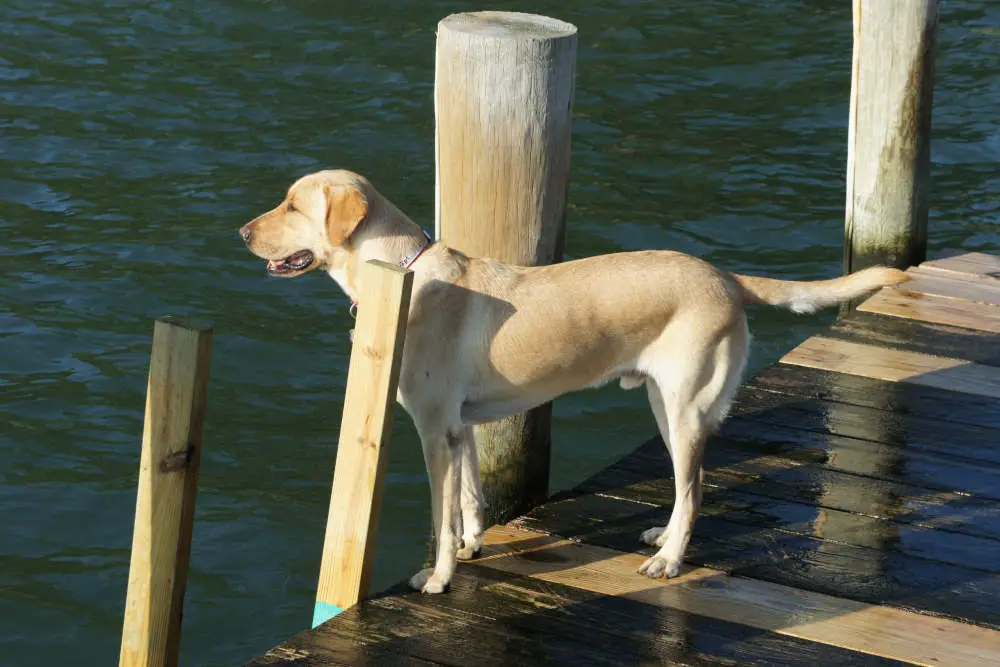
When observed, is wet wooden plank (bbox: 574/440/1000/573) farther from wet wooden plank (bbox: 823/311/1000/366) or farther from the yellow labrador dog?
wet wooden plank (bbox: 823/311/1000/366)

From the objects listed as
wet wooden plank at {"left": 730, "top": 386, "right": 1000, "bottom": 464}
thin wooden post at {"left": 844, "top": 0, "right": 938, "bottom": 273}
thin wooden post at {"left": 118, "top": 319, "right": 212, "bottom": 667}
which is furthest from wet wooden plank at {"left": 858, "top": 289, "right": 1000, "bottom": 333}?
thin wooden post at {"left": 118, "top": 319, "right": 212, "bottom": 667}

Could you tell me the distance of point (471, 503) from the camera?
5.23m

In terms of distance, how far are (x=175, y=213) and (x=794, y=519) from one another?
6.36m

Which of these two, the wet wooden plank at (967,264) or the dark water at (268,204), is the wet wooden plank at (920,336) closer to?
the wet wooden plank at (967,264)

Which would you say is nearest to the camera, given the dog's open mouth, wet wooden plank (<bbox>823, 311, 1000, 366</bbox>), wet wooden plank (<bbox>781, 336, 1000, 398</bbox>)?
the dog's open mouth

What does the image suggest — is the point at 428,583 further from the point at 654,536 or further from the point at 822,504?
the point at 822,504

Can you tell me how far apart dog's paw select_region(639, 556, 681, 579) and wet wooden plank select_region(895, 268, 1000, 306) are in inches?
137

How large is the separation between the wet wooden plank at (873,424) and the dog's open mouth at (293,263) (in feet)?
7.75

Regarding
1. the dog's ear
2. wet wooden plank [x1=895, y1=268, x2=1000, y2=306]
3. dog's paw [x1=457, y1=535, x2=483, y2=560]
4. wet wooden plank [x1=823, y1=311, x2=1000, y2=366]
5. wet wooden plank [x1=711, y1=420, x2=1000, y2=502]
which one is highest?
the dog's ear

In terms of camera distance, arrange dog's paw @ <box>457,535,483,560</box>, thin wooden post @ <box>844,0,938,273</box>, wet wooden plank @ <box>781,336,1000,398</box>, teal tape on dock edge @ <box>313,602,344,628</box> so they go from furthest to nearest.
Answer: thin wooden post @ <box>844,0,938,273</box> < wet wooden plank @ <box>781,336,1000,398</box> < dog's paw @ <box>457,535,483,560</box> < teal tape on dock edge @ <box>313,602,344,628</box>

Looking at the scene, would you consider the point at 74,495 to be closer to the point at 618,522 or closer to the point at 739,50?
the point at 618,522

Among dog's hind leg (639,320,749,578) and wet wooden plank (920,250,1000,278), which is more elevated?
wet wooden plank (920,250,1000,278)

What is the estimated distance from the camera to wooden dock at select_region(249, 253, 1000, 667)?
4586 millimetres

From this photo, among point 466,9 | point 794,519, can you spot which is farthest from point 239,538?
point 466,9
